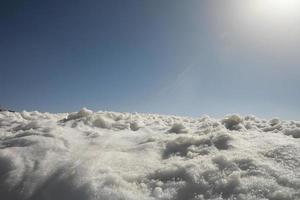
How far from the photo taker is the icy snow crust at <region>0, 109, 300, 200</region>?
5.89m

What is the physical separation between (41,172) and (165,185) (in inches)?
110

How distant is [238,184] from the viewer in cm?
583

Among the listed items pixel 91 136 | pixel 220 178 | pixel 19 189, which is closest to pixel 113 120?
pixel 91 136

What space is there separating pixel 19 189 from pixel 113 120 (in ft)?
18.0

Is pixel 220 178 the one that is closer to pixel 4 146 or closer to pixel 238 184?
pixel 238 184

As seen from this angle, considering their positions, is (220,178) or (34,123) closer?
(220,178)

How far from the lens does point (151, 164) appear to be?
24.0 feet

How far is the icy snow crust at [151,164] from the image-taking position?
232 inches

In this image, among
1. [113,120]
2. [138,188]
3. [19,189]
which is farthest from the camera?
[113,120]

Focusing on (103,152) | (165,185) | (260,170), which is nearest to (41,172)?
(103,152)

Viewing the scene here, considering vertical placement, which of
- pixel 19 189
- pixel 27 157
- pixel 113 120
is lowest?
pixel 19 189

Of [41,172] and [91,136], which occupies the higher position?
[91,136]

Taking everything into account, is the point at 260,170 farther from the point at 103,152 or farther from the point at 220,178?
the point at 103,152

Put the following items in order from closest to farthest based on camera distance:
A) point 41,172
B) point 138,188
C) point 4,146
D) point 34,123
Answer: point 138,188 < point 41,172 < point 4,146 < point 34,123
